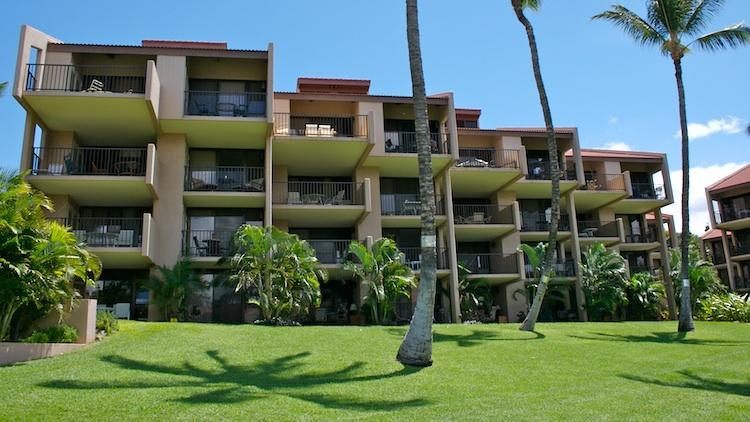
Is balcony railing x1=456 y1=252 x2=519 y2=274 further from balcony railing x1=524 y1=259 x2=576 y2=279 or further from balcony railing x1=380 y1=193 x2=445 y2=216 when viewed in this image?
balcony railing x1=380 y1=193 x2=445 y2=216

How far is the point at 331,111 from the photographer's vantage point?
96.3 ft

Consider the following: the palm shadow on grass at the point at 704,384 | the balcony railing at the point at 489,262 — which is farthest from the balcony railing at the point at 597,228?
the palm shadow on grass at the point at 704,384

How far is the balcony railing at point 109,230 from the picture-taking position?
2348 cm

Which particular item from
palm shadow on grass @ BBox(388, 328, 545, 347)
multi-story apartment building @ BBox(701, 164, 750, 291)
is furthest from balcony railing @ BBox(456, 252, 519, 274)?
multi-story apartment building @ BBox(701, 164, 750, 291)

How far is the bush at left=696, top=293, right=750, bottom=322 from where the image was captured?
29.2m

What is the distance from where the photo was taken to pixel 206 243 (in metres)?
25.4

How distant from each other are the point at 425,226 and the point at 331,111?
1625 centimetres

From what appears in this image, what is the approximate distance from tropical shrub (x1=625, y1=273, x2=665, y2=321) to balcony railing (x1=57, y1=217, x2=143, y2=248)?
23.0m

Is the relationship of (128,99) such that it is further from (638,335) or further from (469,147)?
(638,335)

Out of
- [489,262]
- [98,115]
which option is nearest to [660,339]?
[489,262]

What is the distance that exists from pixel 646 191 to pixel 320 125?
21.0m

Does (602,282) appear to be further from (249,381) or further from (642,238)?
(249,381)

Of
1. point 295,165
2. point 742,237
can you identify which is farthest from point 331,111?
point 742,237

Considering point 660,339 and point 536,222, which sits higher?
point 536,222
